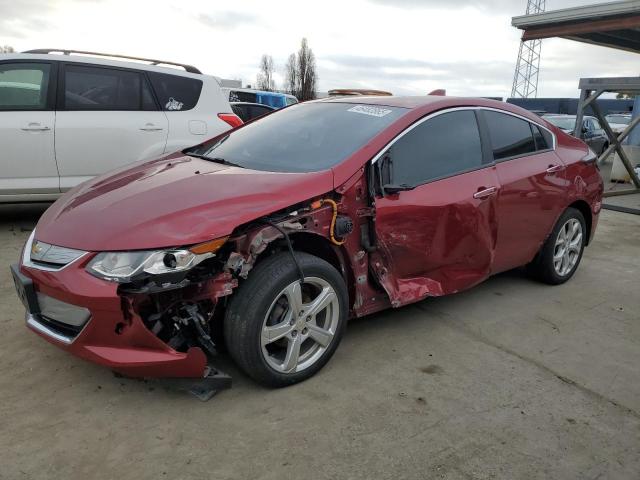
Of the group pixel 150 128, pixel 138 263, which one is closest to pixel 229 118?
pixel 150 128

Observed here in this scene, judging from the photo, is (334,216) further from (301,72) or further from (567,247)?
(301,72)

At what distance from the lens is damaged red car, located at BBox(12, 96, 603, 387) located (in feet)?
8.12

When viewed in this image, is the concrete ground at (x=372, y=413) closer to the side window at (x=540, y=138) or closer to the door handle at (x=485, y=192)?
the door handle at (x=485, y=192)

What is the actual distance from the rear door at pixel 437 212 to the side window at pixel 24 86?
404 centimetres

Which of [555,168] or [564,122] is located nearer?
[555,168]

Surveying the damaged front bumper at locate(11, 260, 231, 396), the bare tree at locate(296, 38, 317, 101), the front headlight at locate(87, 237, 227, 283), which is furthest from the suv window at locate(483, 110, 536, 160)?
the bare tree at locate(296, 38, 317, 101)

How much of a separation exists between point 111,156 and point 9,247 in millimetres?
1347

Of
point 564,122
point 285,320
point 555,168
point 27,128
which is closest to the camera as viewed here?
point 285,320

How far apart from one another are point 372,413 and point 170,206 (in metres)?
1.44

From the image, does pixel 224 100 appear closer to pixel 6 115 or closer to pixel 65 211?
pixel 6 115

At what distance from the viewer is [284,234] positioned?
2.71 meters

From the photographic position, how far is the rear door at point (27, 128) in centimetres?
525

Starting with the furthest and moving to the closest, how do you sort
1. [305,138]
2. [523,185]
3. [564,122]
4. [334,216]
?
[564,122]
[523,185]
[305,138]
[334,216]

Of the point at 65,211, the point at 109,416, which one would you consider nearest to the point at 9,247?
the point at 65,211
